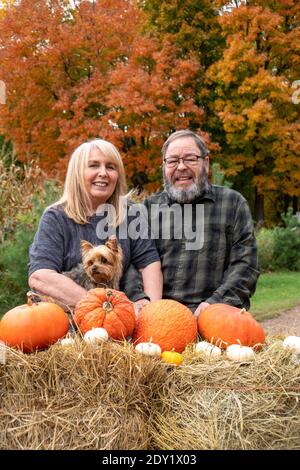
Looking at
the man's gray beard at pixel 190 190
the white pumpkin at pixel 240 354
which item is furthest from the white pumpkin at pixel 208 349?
the man's gray beard at pixel 190 190

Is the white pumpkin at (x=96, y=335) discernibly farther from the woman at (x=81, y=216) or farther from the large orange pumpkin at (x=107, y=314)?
the woman at (x=81, y=216)

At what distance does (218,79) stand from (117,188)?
15449 mm

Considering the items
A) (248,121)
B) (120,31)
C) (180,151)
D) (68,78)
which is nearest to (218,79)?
(248,121)

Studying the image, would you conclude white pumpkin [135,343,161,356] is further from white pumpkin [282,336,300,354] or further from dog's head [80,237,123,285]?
dog's head [80,237,123,285]

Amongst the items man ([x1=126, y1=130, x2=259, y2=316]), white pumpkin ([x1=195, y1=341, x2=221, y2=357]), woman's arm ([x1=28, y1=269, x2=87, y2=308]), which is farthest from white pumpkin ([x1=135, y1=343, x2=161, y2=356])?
man ([x1=126, y1=130, x2=259, y2=316])

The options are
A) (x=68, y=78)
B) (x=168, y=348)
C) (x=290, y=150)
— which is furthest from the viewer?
(x=68, y=78)

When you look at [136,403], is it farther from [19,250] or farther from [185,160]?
[19,250]

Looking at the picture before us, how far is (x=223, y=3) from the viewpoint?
1880 cm

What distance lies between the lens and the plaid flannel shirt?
380cm

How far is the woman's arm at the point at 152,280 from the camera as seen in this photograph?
3.58 meters

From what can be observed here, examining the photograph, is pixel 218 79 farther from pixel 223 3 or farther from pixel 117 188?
pixel 117 188

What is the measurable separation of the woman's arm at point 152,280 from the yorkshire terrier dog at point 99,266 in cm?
18

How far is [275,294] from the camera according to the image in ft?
35.5

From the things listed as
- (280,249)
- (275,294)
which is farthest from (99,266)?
(280,249)
